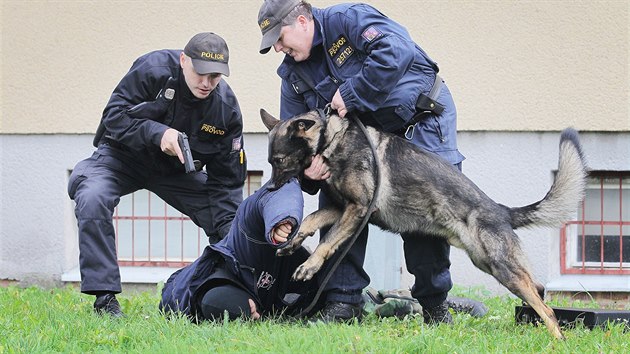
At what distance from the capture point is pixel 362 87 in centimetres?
459

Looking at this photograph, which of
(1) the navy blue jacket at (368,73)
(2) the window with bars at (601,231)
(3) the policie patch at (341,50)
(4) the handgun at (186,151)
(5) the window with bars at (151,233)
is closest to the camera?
(1) the navy blue jacket at (368,73)

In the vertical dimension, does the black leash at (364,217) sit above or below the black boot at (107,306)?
above

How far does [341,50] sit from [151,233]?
11.8ft

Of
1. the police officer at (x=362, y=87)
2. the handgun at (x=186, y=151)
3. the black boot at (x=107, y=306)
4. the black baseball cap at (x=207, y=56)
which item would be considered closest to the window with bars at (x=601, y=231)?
the police officer at (x=362, y=87)

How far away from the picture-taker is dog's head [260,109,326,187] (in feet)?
15.6

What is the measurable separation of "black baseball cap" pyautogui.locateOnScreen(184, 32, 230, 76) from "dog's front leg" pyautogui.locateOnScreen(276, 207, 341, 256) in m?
0.99

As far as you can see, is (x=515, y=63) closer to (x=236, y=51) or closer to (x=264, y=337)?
(x=236, y=51)

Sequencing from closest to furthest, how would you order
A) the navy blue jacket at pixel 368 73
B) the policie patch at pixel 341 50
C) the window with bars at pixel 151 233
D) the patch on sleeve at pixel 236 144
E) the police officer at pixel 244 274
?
the navy blue jacket at pixel 368 73
the police officer at pixel 244 274
the policie patch at pixel 341 50
the patch on sleeve at pixel 236 144
the window with bars at pixel 151 233

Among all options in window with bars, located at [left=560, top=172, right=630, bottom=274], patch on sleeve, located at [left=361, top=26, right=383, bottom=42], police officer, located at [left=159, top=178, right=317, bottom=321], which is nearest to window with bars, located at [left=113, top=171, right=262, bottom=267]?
police officer, located at [left=159, top=178, right=317, bottom=321]

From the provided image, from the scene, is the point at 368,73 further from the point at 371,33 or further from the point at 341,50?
the point at 341,50

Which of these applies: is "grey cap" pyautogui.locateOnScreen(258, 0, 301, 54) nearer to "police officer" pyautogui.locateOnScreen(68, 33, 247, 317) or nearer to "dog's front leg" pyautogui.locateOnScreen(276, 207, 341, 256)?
"police officer" pyautogui.locateOnScreen(68, 33, 247, 317)

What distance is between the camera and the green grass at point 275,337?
155 inches

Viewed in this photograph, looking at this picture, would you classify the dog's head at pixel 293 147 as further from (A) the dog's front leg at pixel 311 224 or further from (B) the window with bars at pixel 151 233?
(B) the window with bars at pixel 151 233

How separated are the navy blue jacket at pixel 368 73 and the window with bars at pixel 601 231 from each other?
2.56 meters
